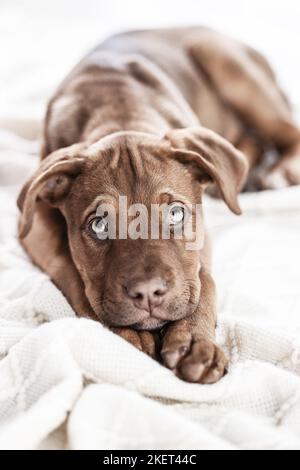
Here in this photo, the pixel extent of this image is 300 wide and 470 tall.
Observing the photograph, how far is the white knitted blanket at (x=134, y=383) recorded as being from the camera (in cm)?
155

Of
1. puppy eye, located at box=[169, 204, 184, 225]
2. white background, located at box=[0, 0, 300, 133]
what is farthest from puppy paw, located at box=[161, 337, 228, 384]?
white background, located at box=[0, 0, 300, 133]

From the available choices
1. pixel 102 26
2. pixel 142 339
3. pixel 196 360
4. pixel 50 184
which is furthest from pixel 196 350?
pixel 102 26

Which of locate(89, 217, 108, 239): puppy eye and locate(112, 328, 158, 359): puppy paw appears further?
locate(89, 217, 108, 239): puppy eye

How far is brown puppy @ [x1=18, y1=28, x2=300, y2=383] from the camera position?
2.07m

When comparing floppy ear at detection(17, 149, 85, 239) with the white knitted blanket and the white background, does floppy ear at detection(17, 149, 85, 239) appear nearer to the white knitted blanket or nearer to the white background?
the white knitted blanket

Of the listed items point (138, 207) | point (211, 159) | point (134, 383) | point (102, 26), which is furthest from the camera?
point (102, 26)

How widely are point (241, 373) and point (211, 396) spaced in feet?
0.45

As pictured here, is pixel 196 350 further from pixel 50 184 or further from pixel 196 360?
pixel 50 184

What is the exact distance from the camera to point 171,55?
13.0 feet

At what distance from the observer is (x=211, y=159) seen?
100 inches

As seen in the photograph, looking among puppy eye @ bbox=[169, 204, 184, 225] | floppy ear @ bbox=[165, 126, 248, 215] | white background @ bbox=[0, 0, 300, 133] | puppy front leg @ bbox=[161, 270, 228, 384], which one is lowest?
white background @ bbox=[0, 0, 300, 133]

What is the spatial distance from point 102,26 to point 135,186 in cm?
318

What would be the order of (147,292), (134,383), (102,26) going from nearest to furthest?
(134,383) → (147,292) → (102,26)

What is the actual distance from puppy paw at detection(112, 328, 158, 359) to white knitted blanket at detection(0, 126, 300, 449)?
0.15 m
